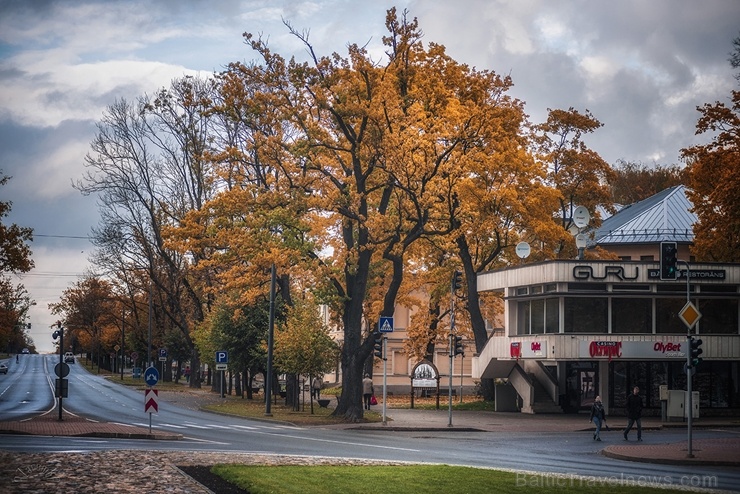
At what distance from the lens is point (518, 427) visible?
39969 millimetres

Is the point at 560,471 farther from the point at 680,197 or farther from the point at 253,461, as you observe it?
the point at 680,197

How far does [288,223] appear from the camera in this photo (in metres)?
41.2

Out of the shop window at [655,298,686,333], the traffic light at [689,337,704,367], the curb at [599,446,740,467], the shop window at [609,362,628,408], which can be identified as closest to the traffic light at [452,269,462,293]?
the shop window at [655,298,686,333]

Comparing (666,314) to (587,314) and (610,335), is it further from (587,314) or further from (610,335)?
(587,314)

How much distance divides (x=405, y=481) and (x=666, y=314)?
111ft

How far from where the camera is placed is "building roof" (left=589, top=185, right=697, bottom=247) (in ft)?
224

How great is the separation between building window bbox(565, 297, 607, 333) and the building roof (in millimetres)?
22525

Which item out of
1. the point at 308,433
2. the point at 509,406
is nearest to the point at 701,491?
the point at 308,433

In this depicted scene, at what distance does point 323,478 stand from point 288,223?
24.0 metres

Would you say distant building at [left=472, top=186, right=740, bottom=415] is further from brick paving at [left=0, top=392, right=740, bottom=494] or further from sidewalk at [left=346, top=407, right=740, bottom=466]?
brick paving at [left=0, top=392, right=740, bottom=494]

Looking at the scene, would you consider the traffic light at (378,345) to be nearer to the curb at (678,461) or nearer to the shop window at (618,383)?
the shop window at (618,383)

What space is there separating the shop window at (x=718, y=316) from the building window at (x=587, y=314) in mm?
5248

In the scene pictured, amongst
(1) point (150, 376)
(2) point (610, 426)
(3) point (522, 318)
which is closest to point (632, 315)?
(3) point (522, 318)

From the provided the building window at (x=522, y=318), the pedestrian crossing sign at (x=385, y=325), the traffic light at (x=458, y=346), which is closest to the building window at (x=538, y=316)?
the building window at (x=522, y=318)
